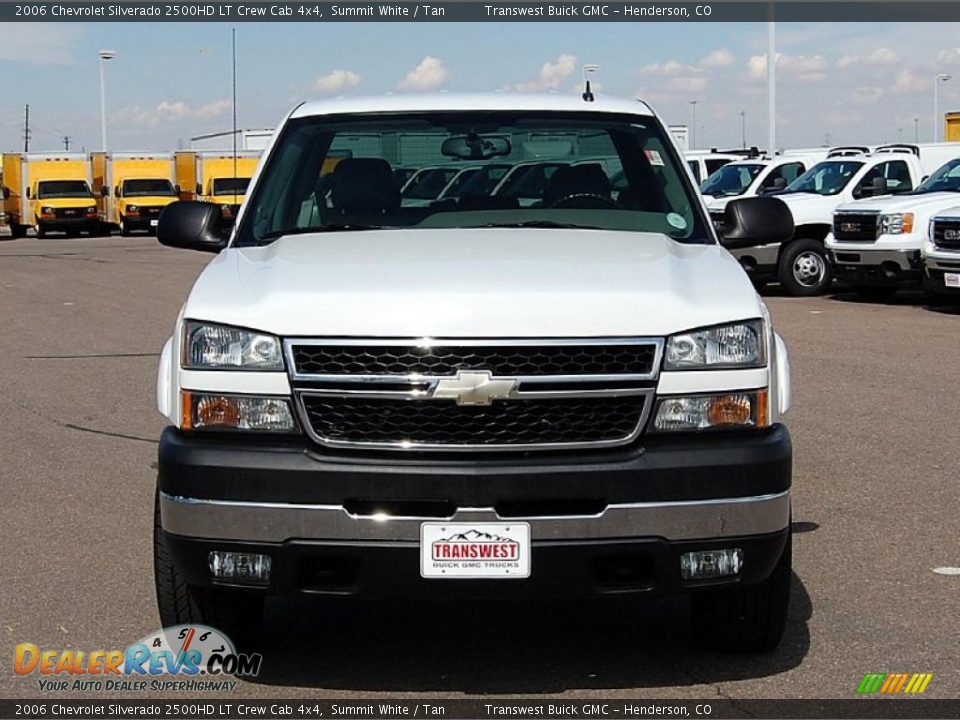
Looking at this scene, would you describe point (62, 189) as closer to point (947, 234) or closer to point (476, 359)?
point (947, 234)

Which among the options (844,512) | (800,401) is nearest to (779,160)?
(800,401)

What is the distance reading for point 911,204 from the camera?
18.7 metres

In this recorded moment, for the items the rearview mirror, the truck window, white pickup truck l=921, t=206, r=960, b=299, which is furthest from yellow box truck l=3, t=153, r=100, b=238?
the rearview mirror

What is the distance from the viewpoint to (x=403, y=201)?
5.91 metres

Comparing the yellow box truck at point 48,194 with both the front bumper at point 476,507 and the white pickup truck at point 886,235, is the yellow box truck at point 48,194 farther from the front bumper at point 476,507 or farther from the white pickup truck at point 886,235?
the front bumper at point 476,507

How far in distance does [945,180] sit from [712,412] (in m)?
16.2

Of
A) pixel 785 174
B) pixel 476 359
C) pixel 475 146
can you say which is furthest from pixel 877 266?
pixel 476 359

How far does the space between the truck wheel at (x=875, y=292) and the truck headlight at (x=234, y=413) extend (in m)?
16.1

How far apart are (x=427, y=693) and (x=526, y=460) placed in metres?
0.85

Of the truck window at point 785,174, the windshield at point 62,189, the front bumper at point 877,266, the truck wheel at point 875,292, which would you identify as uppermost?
the windshield at point 62,189

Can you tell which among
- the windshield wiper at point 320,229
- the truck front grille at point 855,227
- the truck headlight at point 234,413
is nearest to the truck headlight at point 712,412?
the truck headlight at point 234,413

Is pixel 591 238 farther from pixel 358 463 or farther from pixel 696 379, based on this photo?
pixel 358 463

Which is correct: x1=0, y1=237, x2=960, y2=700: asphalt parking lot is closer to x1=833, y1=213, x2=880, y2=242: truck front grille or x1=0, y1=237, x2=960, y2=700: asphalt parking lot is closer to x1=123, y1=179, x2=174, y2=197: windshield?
x1=833, y1=213, x2=880, y2=242: truck front grille

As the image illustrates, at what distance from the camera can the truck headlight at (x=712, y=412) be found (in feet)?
14.7
